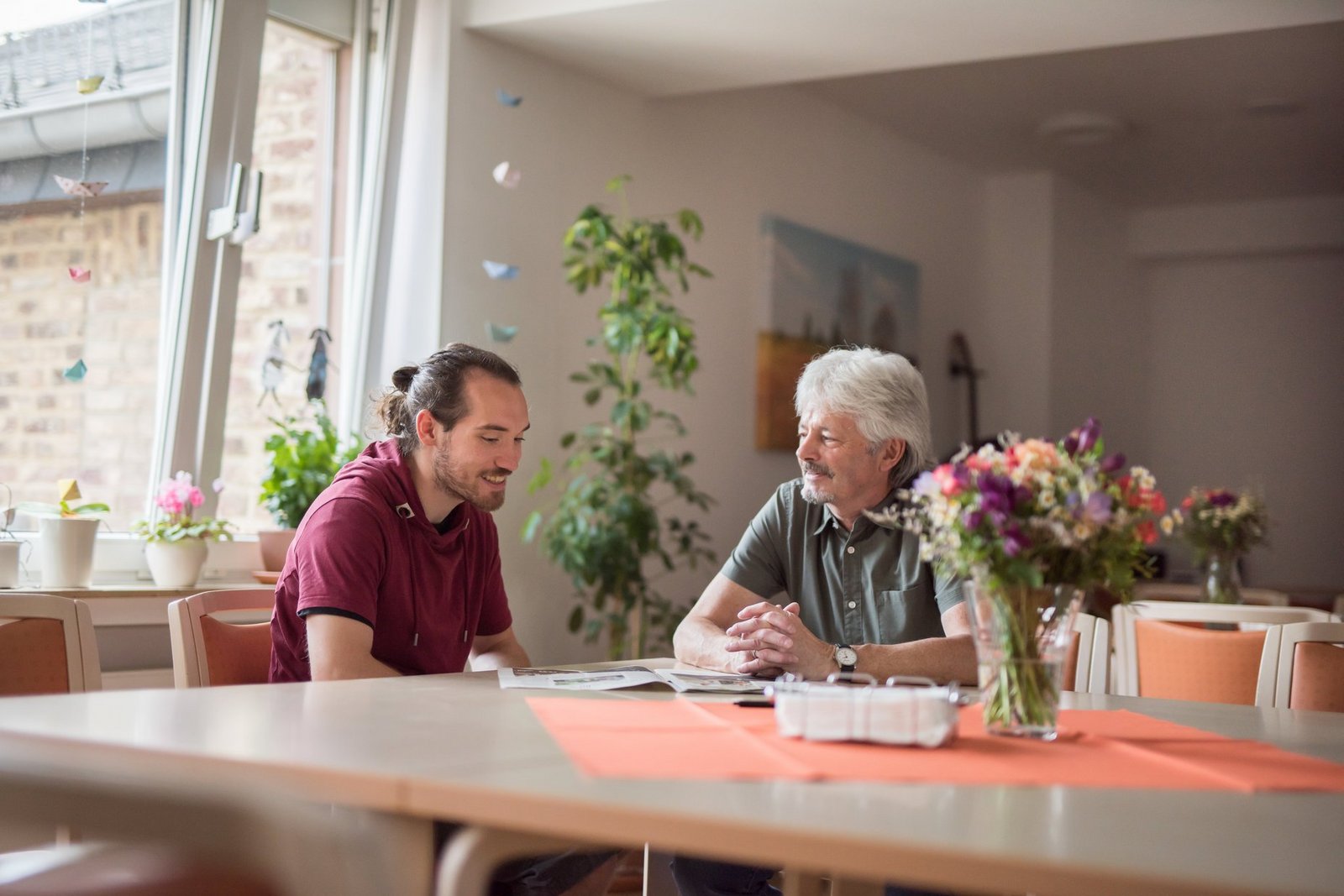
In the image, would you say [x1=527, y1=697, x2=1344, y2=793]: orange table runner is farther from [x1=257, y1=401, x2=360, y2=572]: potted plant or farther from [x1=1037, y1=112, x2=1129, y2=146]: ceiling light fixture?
[x1=1037, y1=112, x2=1129, y2=146]: ceiling light fixture

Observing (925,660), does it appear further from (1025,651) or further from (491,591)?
(491,591)

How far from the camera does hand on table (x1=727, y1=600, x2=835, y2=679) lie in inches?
81.4

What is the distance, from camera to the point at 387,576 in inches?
85.0

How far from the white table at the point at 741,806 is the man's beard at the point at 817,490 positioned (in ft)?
3.58

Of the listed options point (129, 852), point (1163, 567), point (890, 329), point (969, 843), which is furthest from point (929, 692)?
point (1163, 567)

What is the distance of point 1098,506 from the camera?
58.4 inches

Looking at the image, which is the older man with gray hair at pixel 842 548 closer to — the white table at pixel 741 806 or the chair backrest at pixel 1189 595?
the white table at pixel 741 806

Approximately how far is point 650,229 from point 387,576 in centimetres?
242

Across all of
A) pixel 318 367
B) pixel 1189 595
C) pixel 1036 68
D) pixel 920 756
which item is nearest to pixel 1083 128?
pixel 1036 68

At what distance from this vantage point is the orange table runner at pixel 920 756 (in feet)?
4.13

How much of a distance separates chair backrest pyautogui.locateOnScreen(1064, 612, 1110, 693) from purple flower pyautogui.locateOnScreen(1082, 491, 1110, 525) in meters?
0.99

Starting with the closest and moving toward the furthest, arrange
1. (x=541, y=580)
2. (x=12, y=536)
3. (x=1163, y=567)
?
(x=12, y=536) < (x=541, y=580) < (x=1163, y=567)

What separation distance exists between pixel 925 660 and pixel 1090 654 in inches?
20.6

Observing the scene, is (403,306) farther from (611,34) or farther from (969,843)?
(969,843)
